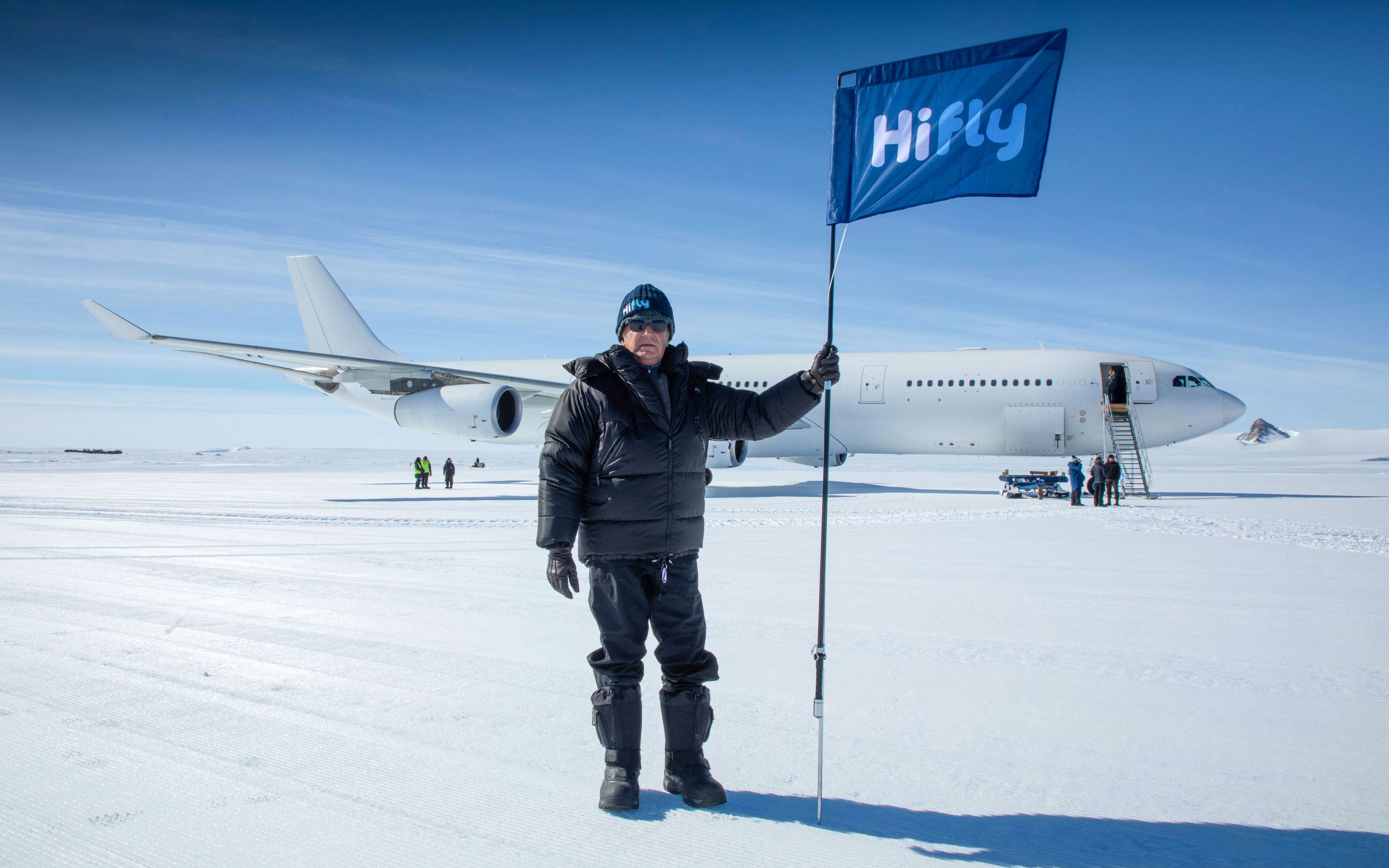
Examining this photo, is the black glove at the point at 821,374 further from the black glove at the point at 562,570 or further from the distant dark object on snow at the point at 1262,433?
the distant dark object on snow at the point at 1262,433

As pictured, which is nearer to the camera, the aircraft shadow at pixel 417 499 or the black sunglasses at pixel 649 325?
the black sunglasses at pixel 649 325

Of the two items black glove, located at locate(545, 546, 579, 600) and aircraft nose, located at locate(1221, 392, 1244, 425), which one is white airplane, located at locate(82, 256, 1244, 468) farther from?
black glove, located at locate(545, 546, 579, 600)

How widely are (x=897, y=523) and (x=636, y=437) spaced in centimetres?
916

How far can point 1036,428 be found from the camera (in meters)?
17.6

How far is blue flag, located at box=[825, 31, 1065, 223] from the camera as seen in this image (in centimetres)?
342

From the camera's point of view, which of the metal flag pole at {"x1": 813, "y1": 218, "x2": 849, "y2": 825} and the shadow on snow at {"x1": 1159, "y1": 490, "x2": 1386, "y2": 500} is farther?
the shadow on snow at {"x1": 1159, "y1": 490, "x2": 1386, "y2": 500}

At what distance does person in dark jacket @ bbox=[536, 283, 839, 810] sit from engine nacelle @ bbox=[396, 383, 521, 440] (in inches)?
613

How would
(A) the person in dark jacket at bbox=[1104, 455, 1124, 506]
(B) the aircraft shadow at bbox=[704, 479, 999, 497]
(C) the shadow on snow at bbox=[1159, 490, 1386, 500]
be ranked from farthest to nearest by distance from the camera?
(B) the aircraft shadow at bbox=[704, 479, 999, 497]
(C) the shadow on snow at bbox=[1159, 490, 1386, 500]
(A) the person in dark jacket at bbox=[1104, 455, 1124, 506]

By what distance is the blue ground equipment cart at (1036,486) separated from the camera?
1800 centimetres

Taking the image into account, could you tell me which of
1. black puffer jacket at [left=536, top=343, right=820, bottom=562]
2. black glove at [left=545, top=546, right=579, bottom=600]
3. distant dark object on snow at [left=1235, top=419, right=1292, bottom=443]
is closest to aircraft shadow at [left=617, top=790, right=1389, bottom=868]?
black glove at [left=545, top=546, right=579, bottom=600]

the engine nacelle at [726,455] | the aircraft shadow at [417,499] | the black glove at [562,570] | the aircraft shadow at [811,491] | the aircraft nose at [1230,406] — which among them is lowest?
the aircraft shadow at [417,499]

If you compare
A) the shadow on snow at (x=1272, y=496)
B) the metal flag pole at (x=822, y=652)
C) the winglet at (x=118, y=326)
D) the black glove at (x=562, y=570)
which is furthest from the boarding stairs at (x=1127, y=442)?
the winglet at (x=118, y=326)

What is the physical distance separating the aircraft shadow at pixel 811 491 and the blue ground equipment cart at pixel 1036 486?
0.41 metres

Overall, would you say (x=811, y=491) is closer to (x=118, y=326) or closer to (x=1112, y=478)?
(x=1112, y=478)
